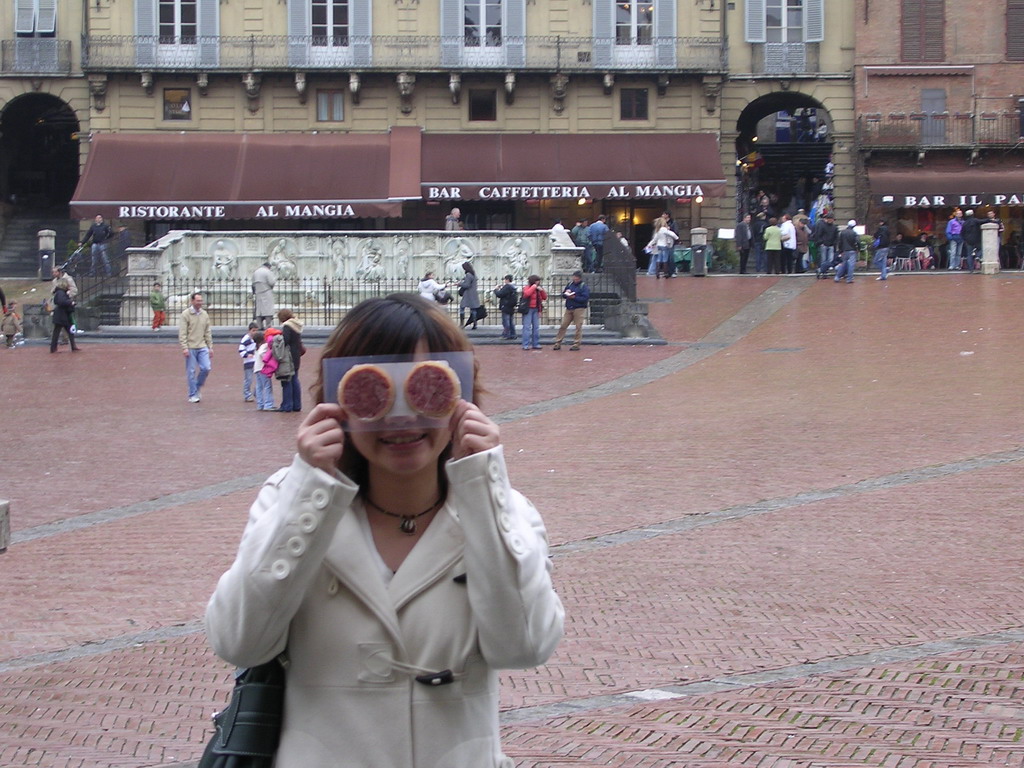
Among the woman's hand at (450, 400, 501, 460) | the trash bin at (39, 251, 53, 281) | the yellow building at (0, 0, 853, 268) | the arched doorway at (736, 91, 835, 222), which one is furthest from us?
the arched doorway at (736, 91, 835, 222)

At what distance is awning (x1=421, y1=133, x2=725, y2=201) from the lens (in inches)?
1614

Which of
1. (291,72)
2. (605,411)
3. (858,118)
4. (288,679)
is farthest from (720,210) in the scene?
(288,679)

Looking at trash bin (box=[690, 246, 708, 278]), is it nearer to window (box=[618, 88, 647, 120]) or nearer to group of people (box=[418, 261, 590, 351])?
window (box=[618, 88, 647, 120])

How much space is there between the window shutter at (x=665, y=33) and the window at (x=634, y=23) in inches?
6.9

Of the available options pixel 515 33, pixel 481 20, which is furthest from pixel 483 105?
pixel 481 20

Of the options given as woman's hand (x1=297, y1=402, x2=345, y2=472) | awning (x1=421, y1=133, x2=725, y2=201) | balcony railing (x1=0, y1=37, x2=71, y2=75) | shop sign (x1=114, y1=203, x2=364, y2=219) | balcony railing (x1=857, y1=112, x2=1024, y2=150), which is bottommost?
woman's hand (x1=297, y1=402, x2=345, y2=472)

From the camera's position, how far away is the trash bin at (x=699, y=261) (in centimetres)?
3741

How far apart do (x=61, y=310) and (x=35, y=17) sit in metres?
19.6

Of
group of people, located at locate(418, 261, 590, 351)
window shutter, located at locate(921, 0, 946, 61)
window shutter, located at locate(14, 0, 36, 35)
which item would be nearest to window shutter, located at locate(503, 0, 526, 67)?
window shutter, located at locate(921, 0, 946, 61)

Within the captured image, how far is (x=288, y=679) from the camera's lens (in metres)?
2.82

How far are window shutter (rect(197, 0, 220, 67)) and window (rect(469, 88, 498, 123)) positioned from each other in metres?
7.37

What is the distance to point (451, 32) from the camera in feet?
140

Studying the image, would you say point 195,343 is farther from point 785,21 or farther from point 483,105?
point 785,21

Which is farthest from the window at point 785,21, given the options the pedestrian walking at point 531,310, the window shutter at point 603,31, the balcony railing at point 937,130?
the pedestrian walking at point 531,310
